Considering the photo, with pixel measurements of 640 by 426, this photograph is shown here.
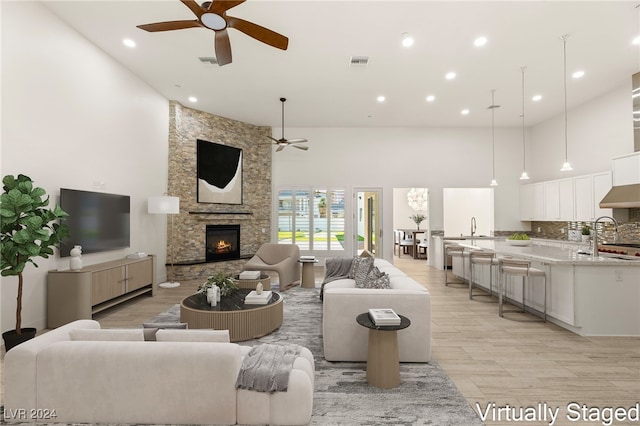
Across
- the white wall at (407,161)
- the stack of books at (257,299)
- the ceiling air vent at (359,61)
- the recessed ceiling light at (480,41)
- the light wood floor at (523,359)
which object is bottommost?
the light wood floor at (523,359)

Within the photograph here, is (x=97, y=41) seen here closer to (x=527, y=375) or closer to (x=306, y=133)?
(x=306, y=133)

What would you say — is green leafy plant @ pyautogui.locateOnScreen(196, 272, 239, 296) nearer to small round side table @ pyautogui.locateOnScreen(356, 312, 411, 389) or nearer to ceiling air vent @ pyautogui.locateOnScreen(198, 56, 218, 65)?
small round side table @ pyautogui.locateOnScreen(356, 312, 411, 389)

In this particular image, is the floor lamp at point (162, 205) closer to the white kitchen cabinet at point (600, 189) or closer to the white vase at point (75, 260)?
the white vase at point (75, 260)

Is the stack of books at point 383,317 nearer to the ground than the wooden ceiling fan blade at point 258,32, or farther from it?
nearer to the ground

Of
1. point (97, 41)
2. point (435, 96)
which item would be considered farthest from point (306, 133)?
Answer: point (97, 41)

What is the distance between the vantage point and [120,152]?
17.9 feet

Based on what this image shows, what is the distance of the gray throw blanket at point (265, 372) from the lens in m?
1.98

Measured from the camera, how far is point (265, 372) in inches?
79.0

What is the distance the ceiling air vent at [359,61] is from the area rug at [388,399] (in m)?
4.30

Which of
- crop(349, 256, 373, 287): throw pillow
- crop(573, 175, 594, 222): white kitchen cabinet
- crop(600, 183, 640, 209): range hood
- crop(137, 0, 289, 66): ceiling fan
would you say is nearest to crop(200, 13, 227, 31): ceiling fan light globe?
crop(137, 0, 289, 66): ceiling fan

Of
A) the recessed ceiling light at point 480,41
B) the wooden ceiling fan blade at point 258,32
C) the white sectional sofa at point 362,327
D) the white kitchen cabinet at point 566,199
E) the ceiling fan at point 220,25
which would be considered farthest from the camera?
the white kitchen cabinet at point 566,199

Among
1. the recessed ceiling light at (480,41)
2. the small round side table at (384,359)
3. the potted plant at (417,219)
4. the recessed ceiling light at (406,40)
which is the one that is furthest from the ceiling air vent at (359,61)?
the potted plant at (417,219)

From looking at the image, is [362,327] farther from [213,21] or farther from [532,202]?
[532,202]

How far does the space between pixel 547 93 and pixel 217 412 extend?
7.96 m
